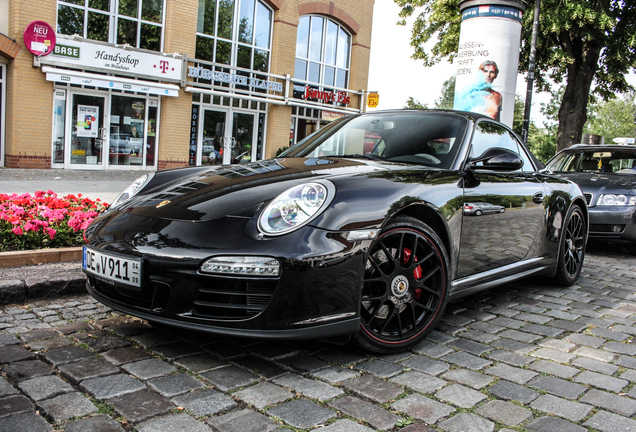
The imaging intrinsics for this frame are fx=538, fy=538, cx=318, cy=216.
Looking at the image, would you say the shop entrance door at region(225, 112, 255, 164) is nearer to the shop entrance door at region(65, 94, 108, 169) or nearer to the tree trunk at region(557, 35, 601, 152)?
the shop entrance door at region(65, 94, 108, 169)

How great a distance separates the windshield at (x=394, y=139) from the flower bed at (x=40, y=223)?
78.7 inches

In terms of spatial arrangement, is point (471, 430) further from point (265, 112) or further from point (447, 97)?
point (447, 97)

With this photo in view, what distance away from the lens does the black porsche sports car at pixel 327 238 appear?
2375 mm

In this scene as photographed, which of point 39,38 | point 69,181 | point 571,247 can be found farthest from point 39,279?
point 39,38

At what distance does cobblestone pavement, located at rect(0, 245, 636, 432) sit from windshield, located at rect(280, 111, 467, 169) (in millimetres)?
1126

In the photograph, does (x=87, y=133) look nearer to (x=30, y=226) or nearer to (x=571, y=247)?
(x=30, y=226)

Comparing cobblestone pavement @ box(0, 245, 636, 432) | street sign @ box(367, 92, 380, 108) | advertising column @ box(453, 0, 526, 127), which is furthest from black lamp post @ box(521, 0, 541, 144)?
cobblestone pavement @ box(0, 245, 636, 432)

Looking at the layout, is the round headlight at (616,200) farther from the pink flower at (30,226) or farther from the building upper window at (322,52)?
the building upper window at (322,52)

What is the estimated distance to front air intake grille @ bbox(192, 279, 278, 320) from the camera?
93.1 inches

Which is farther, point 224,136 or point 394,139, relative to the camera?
point 224,136

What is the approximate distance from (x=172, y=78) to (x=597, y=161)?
12569mm

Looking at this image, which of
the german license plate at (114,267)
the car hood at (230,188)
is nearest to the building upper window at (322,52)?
the car hood at (230,188)

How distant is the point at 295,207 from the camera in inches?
100.0

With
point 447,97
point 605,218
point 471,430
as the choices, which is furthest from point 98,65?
point 447,97
